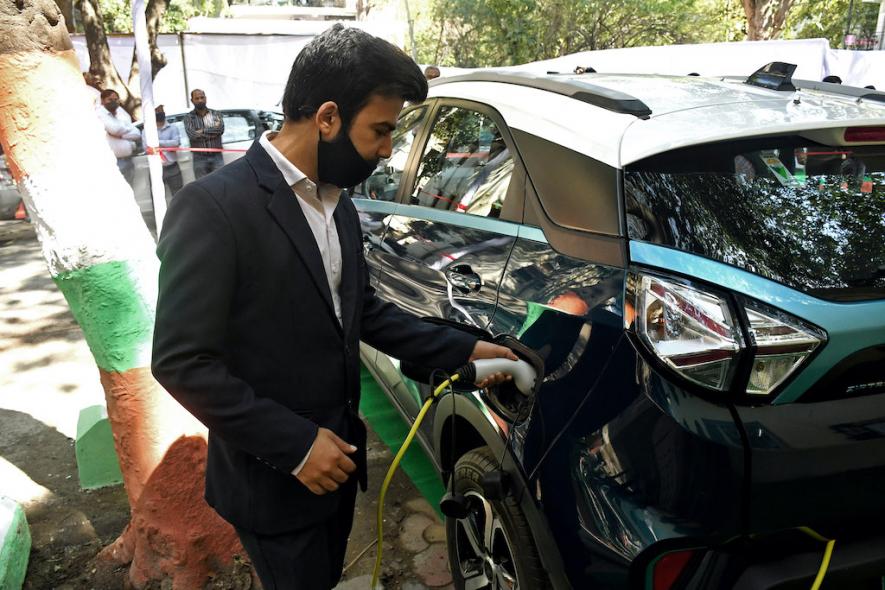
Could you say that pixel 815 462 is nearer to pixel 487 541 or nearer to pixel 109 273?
pixel 487 541

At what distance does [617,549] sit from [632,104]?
1.21m

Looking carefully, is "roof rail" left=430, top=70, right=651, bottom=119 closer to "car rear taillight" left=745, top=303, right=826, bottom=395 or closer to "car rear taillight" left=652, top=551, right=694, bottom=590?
"car rear taillight" left=745, top=303, right=826, bottom=395

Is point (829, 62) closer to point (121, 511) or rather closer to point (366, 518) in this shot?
point (366, 518)

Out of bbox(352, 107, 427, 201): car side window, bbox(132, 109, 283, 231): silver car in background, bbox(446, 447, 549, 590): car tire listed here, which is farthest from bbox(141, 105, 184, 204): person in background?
bbox(446, 447, 549, 590): car tire

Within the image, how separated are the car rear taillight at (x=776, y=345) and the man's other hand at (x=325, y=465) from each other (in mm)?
895

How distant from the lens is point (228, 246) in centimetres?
151

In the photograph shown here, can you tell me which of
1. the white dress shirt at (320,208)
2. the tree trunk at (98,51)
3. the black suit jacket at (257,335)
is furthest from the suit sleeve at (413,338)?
the tree trunk at (98,51)

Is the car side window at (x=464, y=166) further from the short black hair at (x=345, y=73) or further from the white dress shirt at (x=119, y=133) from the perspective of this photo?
the white dress shirt at (x=119, y=133)

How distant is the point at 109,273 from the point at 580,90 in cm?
170

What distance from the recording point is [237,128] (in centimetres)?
1129

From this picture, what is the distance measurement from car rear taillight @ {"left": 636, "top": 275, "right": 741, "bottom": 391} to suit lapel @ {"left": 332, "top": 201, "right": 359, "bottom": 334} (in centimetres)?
67

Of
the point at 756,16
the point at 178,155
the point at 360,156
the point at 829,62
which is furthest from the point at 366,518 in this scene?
the point at 756,16

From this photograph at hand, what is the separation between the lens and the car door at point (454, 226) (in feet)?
8.07

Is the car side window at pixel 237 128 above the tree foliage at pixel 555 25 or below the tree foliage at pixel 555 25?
below
